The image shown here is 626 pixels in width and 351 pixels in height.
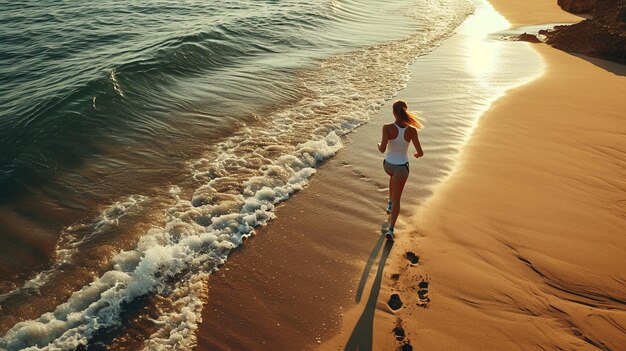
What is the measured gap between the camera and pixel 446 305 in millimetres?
4574

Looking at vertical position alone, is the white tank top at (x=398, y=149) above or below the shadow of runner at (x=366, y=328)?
above

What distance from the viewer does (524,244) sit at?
540cm

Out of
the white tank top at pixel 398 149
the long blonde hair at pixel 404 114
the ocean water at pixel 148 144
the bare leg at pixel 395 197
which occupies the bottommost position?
the ocean water at pixel 148 144

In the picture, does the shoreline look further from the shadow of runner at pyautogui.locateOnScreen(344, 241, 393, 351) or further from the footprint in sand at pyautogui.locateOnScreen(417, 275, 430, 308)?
the footprint in sand at pyautogui.locateOnScreen(417, 275, 430, 308)

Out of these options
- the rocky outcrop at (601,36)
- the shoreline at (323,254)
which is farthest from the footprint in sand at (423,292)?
the rocky outcrop at (601,36)

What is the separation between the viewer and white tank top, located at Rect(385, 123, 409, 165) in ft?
17.8

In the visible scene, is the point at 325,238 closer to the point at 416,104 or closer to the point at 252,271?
the point at 252,271

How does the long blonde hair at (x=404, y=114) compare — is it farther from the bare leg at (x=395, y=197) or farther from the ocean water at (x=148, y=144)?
the ocean water at (x=148, y=144)

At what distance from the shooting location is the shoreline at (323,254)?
14.4ft

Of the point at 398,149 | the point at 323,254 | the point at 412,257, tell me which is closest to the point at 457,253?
the point at 412,257

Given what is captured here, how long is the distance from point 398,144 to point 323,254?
1734 mm

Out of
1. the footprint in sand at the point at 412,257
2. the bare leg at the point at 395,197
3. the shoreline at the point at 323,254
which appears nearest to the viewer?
the shoreline at the point at 323,254

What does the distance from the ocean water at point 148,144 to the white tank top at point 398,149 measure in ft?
6.13

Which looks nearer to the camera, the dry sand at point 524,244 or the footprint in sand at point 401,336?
the footprint in sand at point 401,336
